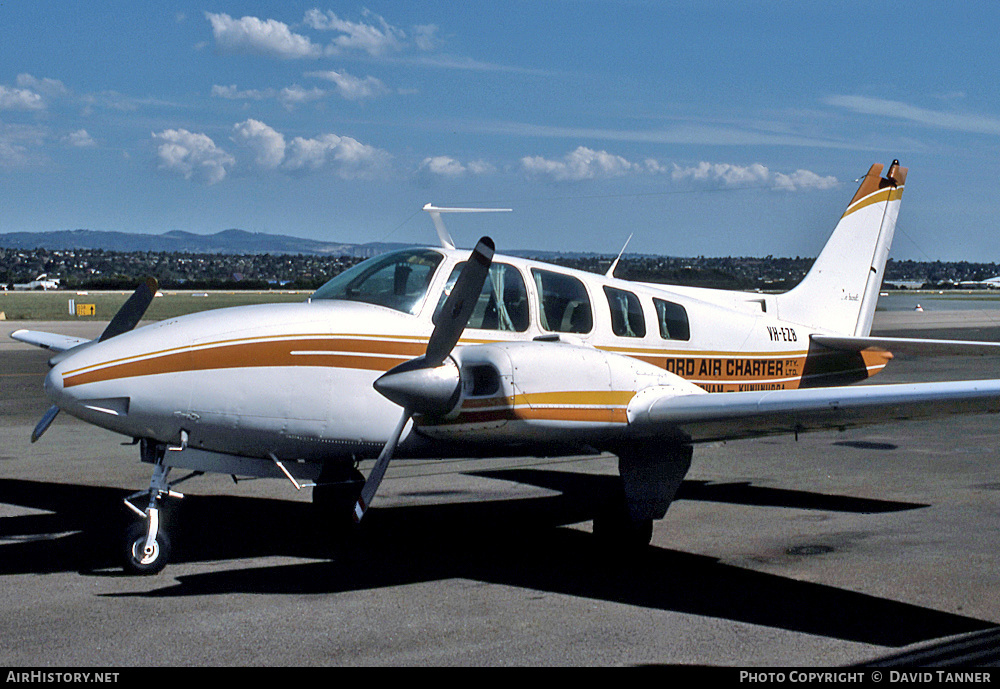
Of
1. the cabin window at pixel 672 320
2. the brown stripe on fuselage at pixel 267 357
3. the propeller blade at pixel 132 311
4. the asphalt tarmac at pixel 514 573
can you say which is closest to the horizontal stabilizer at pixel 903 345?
the asphalt tarmac at pixel 514 573

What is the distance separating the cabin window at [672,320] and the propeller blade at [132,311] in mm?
4909

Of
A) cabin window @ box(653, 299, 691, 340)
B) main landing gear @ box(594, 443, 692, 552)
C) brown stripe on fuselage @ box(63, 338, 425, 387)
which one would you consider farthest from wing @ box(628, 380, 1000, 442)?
brown stripe on fuselage @ box(63, 338, 425, 387)

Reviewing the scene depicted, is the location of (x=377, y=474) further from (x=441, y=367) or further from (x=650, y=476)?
(x=650, y=476)

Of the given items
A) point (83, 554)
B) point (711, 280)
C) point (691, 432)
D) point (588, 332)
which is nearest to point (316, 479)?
point (83, 554)

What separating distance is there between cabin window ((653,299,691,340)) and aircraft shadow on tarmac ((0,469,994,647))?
2199 millimetres

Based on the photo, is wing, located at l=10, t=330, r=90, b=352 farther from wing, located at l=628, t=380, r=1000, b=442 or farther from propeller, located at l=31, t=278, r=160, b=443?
wing, located at l=628, t=380, r=1000, b=442

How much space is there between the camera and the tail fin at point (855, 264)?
479 inches

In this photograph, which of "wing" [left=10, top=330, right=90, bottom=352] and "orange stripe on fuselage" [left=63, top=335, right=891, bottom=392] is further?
"wing" [left=10, top=330, right=90, bottom=352]

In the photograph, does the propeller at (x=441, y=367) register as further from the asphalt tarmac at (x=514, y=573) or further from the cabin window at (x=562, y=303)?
the cabin window at (x=562, y=303)

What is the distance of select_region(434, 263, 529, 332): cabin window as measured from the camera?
8.87m

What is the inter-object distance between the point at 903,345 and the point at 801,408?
4.30 metres

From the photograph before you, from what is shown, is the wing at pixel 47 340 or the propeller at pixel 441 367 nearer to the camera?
the propeller at pixel 441 367

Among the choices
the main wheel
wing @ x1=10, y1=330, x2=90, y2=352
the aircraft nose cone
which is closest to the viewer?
the aircraft nose cone

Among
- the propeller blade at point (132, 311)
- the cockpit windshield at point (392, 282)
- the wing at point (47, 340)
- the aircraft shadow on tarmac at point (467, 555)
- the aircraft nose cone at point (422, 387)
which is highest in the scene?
the cockpit windshield at point (392, 282)
